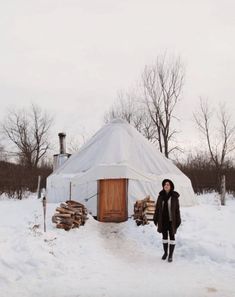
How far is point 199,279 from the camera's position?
6.38 metres

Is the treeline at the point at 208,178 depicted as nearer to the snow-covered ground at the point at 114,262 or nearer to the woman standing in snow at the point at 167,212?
the snow-covered ground at the point at 114,262

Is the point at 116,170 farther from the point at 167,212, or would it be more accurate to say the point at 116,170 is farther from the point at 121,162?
the point at 167,212

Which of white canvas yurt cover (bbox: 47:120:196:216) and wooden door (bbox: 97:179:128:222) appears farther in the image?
white canvas yurt cover (bbox: 47:120:196:216)

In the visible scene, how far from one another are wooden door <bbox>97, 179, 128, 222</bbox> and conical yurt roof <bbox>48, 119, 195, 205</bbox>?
0.86 feet

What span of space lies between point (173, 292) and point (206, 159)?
82.0ft

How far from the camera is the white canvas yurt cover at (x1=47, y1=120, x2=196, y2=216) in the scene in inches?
525

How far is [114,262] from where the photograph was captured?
25.5ft

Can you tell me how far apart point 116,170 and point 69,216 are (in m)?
3.36

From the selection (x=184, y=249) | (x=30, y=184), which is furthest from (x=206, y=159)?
(x=184, y=249)

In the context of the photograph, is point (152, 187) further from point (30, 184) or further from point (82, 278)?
point (30, 184)

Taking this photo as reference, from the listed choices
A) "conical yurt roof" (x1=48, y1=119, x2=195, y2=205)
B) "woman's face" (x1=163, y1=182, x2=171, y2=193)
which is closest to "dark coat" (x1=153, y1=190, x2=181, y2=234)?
"woman's face" (x1=163, y1=182, x2=171, y2=193)

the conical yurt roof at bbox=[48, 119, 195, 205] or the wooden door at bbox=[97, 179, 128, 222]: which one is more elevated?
the conical yurt roof at bbox=[48, 119, 195, 205]

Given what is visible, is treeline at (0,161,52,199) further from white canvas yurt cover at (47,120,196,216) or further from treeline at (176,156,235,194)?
treeline at (176,156,235,194)

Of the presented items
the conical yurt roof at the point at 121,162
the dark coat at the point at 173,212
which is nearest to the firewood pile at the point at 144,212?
the conical yurt roof at the point at 121,162
